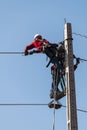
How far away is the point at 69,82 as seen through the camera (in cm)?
1073

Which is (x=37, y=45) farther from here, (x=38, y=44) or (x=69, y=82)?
(x=69, y=82)

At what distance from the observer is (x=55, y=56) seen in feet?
37.8

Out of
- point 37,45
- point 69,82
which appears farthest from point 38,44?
point 69,82

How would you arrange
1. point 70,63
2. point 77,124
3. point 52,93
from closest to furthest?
point 77,124
point 70,63
point 52,93

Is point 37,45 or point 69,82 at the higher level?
point 37,45

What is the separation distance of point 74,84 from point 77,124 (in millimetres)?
966

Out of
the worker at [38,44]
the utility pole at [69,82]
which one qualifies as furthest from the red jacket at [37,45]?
the utility pole at [69,82]

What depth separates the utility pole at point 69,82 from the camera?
10219 mm

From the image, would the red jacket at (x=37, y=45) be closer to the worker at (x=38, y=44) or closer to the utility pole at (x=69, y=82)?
the worker at (x=38, y=44)

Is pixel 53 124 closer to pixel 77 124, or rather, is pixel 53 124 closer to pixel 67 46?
pixel 77 124

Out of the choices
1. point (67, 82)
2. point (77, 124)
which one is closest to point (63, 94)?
point (67, 82)

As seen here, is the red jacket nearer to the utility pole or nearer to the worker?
the worker

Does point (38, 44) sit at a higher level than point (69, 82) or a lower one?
higher

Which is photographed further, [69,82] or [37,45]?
[37,45]
